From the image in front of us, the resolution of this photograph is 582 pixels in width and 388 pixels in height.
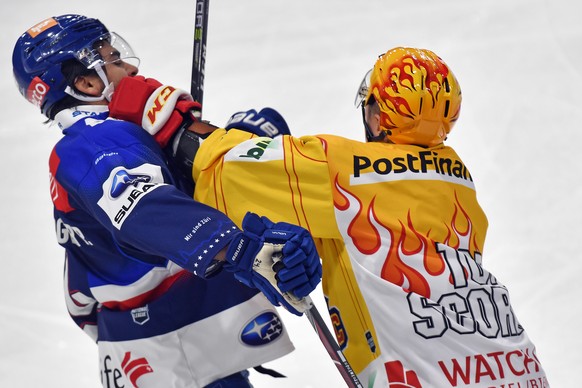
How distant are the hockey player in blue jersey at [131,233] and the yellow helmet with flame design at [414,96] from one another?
0.56 m

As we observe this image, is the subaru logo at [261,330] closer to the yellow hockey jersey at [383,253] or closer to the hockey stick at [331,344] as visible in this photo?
the yellow hockey jersey at [383,253]

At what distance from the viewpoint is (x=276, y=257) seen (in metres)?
2.39

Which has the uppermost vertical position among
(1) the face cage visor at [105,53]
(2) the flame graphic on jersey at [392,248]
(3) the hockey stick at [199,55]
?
(3) the hockey stick at [199,55]

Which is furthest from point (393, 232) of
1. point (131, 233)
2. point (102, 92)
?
point (102, 92)

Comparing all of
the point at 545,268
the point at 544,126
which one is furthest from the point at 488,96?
the point at 545,268

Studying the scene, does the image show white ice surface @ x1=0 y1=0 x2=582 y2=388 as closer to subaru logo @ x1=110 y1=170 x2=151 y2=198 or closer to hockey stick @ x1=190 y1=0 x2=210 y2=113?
hockey stick @ x1=190 y1=0 x2=210 y2=113

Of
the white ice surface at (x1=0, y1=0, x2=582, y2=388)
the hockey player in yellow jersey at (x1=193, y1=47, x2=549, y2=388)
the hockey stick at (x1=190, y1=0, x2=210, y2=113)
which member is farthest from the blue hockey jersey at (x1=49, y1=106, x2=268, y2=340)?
the white ice surface at (x1=0, y1=0, x2=582, y2=388)

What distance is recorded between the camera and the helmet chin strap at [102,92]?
315 cm

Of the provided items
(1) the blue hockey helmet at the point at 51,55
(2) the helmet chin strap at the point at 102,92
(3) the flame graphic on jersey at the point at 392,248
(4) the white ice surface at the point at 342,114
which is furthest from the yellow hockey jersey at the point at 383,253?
(4) the white ice surface at the point at 342,114

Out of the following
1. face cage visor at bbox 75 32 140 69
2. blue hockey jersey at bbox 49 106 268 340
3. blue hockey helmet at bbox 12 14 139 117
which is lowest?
blue hockey jersey at bbox 49 106 268 340

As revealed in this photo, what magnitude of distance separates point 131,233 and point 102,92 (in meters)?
0.74

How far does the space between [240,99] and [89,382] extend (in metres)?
1.61

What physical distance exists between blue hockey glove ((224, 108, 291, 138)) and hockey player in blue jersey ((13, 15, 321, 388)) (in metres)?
0.16

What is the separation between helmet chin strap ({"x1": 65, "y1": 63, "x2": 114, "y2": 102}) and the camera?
3.15 metres
